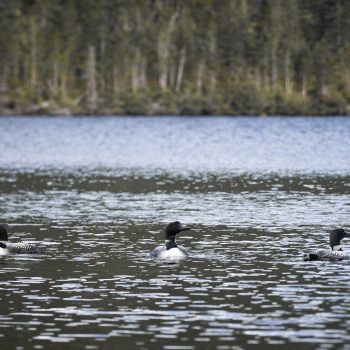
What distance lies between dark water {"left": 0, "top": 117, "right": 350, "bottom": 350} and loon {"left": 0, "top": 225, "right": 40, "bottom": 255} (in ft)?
1.21

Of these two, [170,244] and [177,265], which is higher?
[170,244]

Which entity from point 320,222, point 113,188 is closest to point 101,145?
point 113,188

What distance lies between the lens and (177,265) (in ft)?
112

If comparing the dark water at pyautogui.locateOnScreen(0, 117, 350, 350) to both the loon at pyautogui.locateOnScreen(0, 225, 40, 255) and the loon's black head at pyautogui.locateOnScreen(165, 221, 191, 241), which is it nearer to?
the loon at pyautogui.locateOnScreen(0, 225, 40, 255)

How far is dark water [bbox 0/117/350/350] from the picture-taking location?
24.7 m

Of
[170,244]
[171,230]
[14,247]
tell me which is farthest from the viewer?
[14,247]

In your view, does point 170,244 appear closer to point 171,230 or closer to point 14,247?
point 171,230

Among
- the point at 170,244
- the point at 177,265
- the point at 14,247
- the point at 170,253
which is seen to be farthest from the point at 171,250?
the point at 14,247

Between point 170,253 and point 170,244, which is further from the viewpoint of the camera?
point 170,244

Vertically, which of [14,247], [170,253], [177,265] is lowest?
[177,265]

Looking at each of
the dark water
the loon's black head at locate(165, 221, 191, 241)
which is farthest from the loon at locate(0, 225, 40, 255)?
the loon's black head at locate(165, 221, 191, 241)

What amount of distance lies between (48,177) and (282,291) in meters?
45.0

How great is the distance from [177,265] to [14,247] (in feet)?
16.7

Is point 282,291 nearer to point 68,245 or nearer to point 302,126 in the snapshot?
point 68,245
